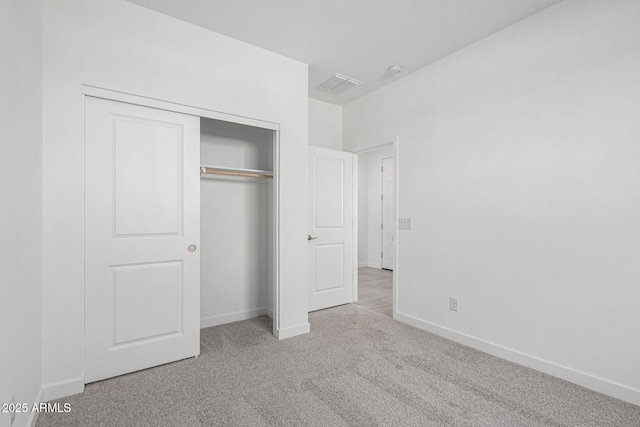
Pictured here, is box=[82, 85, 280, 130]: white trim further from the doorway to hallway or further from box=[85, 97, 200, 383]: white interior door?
the doorway to hallway

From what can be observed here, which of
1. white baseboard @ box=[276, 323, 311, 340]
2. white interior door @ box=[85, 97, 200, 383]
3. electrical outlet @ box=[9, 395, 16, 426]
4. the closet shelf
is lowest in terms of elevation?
white baseboard @ box=[276, 323, 311, 340]

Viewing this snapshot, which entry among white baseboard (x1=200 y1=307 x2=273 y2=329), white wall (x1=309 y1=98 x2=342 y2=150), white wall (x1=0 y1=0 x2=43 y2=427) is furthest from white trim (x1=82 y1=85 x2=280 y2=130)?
white baseboard (x1=200 y1=307 x2=273 y2=329)

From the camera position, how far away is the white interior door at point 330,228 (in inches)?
149

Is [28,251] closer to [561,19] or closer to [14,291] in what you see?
[14,291]

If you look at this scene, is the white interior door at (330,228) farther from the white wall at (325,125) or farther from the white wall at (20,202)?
the white wall at (20,202)

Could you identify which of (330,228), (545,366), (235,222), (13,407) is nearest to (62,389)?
→ (13,407)

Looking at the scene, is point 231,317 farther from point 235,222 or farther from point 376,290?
point 376,290

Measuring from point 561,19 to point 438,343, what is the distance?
9.22ft

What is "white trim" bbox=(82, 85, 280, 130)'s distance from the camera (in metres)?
2.12

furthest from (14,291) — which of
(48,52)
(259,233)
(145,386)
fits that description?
(259,233)

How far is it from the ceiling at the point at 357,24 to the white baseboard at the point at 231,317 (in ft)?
9.17

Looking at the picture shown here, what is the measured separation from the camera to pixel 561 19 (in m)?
2.23

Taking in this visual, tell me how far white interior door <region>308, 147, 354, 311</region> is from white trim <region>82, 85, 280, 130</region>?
108cm

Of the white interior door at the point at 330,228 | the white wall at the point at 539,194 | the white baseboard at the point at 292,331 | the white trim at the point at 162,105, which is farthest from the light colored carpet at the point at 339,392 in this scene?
the white trim at the point at 162,105
